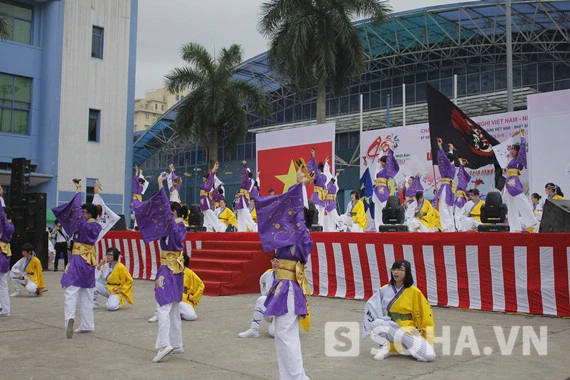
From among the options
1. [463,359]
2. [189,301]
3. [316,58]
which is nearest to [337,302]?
[189,301]

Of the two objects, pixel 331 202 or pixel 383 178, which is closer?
pixel 383 178

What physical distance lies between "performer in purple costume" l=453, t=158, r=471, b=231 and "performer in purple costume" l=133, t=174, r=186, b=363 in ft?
29.7

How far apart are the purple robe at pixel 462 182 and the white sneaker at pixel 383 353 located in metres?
8.63

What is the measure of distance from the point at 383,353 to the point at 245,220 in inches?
434

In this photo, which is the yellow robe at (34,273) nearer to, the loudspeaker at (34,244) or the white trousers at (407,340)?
the loudspeaker at (34,244)

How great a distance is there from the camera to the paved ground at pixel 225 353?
5.63m

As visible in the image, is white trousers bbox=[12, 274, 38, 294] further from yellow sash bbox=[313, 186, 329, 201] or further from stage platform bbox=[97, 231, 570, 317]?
yellow sash bbox=[313, 186, 329, 201]

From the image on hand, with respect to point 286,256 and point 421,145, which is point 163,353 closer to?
point 286,256

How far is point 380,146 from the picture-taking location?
20250 mm

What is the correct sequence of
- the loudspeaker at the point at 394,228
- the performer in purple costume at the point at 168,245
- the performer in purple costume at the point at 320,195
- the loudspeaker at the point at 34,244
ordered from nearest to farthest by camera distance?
the performer in purple costume at the point at 168,245 → the loudspeaker at the point at 394,228 → the performer in purple costume at the point at 320,195 → the loudspeaker at the point at 34,244

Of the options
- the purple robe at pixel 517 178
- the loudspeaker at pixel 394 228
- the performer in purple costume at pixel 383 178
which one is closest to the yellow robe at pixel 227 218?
the performer in purple costume at pixel 383 178

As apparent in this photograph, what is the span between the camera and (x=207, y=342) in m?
7.26

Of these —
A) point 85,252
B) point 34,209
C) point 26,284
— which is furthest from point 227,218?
point 85,252

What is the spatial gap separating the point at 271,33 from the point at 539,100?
35.5 ft
